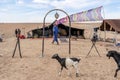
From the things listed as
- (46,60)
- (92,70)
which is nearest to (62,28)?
(46,60)

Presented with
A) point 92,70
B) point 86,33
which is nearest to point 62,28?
point 86,33

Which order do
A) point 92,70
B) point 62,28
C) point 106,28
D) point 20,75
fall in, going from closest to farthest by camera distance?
1. point 20,75
2. point 92,70
3. point 106,28
4. point 62,28

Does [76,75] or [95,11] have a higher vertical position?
[95,11]

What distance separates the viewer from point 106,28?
1430 inches

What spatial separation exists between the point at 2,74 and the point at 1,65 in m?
2.49

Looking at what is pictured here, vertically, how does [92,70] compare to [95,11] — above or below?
below

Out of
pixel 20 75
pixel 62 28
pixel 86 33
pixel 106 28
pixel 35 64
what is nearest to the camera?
pixel 20 75

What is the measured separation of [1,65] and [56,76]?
4.21 m

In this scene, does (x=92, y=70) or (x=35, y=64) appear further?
(x=35, y=64)

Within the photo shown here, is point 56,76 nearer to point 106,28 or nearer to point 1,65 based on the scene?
point 1,65

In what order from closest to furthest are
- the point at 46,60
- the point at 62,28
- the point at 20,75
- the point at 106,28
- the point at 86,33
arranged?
the point at 20,75 < the point at 46,60 < the point at 106,28 < the point at 62,28 < the point at 86,33

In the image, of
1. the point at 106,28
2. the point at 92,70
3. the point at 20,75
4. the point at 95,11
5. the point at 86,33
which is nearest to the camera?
the point at 20,75

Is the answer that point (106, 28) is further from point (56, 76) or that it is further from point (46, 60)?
point (56, 76)

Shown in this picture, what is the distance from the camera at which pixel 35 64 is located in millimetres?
15391
